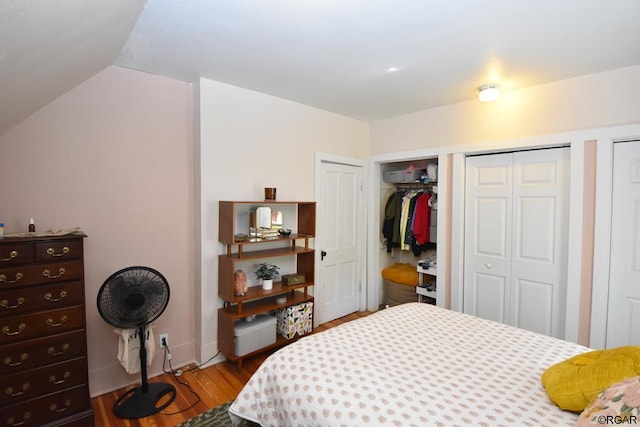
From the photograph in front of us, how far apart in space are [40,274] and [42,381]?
609mm

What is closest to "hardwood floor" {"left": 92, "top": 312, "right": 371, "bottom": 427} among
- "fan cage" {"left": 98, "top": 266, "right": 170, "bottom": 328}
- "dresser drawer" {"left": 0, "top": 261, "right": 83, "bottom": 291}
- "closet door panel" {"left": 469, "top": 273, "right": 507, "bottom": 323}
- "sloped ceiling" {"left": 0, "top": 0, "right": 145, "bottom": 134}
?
"fan cage" {"left": 98, "top": 266, "right": 170, "bottom": 328}

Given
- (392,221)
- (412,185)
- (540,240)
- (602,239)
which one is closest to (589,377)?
(602,239)

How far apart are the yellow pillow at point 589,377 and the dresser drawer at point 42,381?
2.44 meters

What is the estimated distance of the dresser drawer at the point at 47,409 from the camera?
1.71 m

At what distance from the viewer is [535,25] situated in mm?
1760

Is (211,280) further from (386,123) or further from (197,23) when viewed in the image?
(386,123)

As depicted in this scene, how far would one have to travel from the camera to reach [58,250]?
1787mm

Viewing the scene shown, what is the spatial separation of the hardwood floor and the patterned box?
13.5 inches

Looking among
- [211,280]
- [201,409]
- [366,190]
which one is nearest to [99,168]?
[211,280]

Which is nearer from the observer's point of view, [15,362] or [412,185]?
[15,362]

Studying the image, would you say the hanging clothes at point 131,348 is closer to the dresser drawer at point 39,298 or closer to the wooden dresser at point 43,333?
the wooden dresser at point 43,333

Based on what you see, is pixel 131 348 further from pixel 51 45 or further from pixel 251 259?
pixel 51 45

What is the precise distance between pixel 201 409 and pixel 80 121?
2129 mm

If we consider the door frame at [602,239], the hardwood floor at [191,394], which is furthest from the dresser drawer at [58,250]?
the door frame at [602,239]
